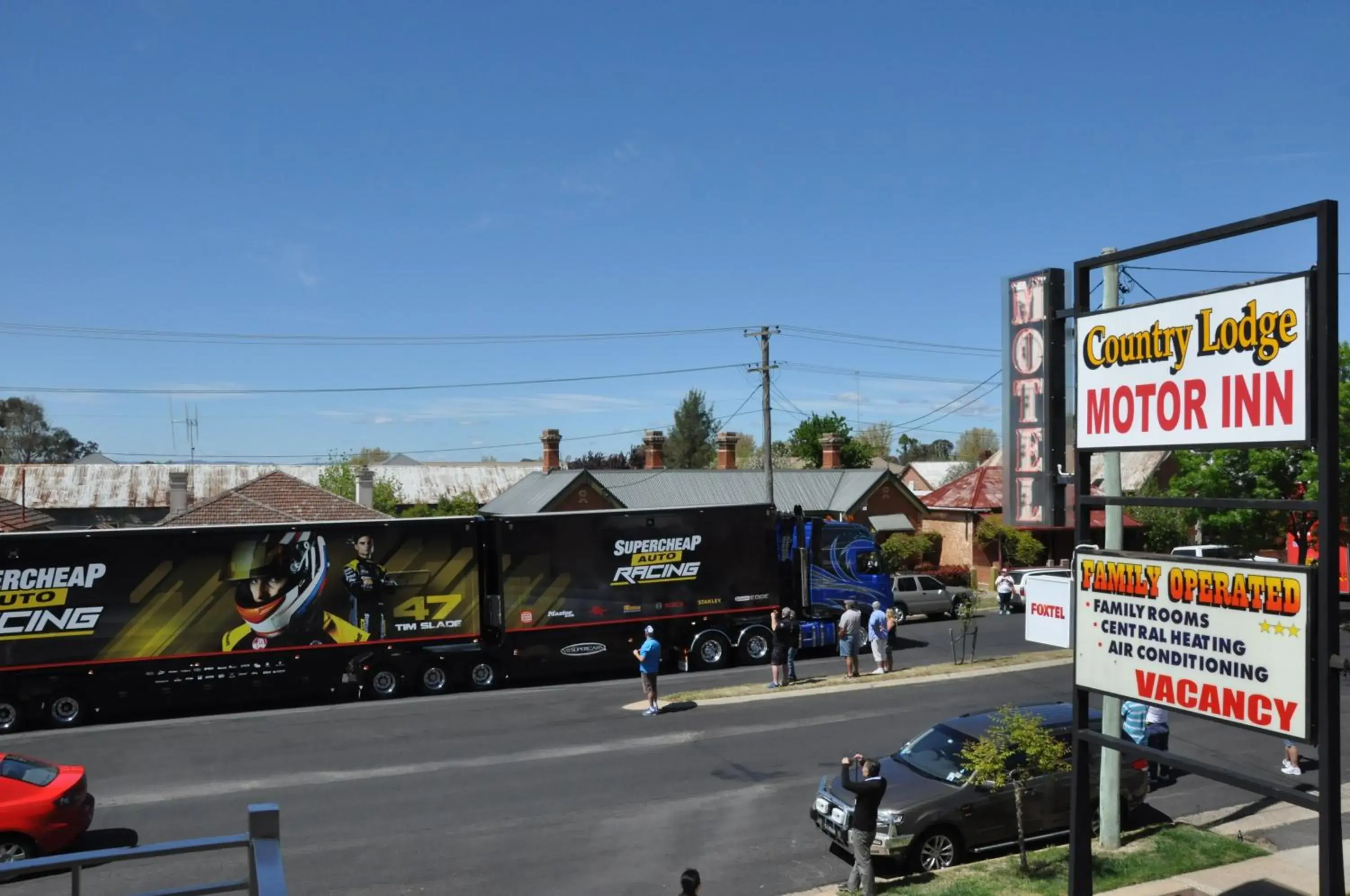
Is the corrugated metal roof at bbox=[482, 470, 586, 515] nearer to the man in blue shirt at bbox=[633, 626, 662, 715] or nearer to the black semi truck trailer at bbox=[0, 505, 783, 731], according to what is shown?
the black semi truck trailer at bbox=[0, 505, 783, 731]

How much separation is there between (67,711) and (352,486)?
Result: 2049 inches

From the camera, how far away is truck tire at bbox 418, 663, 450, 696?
23266 mm

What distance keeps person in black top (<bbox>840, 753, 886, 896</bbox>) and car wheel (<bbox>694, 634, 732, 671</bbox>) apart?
1493 cm

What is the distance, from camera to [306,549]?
2219 centimetres

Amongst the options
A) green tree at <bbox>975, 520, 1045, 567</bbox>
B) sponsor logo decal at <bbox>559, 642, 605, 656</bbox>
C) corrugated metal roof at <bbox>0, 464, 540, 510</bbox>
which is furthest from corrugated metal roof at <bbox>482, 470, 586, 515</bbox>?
sponsor logo decal at <bbox>559, 642, 605, 656</bbox>

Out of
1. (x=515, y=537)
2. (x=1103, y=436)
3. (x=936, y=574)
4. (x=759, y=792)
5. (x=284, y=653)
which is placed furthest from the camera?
(x=936, y=574)

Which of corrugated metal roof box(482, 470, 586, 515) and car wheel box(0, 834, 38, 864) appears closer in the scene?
car wheel box(0, 834, 38, 864)

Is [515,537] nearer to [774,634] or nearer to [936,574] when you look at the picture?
[774,634]

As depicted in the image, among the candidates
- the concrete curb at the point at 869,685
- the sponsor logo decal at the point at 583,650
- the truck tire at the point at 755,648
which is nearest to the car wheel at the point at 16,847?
the concrete curb at the point at 869,685

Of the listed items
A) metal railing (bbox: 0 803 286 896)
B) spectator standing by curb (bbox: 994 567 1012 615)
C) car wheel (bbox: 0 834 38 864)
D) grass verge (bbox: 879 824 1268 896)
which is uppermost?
metal railing (bbox: 0 803 286 896)

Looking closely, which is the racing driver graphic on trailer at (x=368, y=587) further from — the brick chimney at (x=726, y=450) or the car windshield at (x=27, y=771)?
the brick chimney at (x=726, y=450)

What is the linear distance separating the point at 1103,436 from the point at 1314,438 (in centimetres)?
177

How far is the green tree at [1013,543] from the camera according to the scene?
47469 mm

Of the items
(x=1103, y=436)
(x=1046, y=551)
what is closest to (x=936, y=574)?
(x=1046, y=551)
